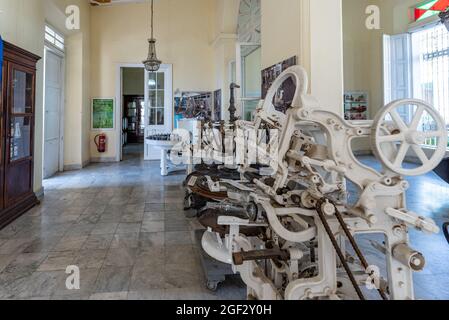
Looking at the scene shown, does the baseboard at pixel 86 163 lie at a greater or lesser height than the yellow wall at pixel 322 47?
lesser

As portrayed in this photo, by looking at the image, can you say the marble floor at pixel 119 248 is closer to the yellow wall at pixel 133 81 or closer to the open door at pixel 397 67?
the open door at pixel 397 67

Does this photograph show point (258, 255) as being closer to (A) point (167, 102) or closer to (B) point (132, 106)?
(A) point (167, 102)

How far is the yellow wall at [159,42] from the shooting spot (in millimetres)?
9297

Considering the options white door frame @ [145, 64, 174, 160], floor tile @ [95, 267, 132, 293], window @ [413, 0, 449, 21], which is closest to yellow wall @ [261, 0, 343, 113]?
floor tile @ [95, 267, 132, 293]

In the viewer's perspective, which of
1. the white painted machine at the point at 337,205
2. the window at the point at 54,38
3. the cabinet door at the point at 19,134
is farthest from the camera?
the window at the point at 54,38

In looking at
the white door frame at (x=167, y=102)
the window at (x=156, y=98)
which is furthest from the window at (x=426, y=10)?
the window at (x=156, y=98)

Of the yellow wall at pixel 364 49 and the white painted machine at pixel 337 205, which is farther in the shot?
the yellow wall at pixel 364 49

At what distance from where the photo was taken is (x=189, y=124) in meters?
8.38

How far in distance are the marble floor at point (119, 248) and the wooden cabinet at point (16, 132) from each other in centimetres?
24

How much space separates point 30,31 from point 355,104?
947 centimetres

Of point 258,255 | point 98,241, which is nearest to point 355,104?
point 98,241

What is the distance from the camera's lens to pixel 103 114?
9.38 meters

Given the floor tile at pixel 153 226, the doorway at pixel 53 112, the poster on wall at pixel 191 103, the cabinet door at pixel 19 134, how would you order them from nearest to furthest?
the floor tile at pixel 153 226
the cabinet door at pixel 19 134
the doorway at pixel 53 112
the poster on wall at pixel 191 103
